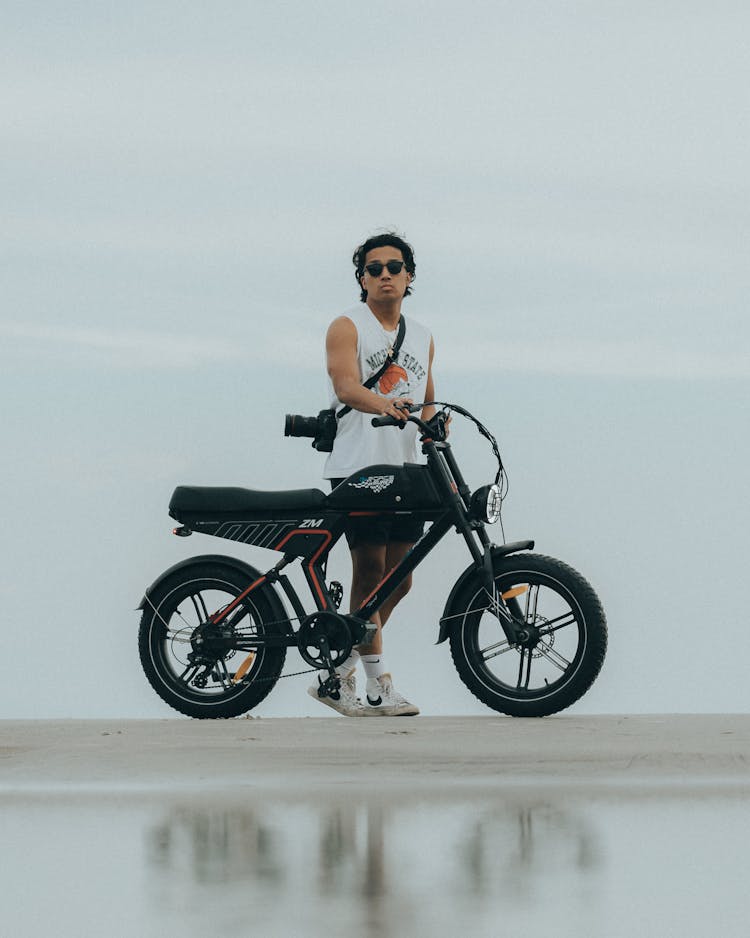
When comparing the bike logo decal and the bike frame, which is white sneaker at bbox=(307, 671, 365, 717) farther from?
the bike logo decal

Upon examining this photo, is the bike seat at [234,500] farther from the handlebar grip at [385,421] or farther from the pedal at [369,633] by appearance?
the pedal at [369,633]

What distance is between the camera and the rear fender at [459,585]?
7.09m

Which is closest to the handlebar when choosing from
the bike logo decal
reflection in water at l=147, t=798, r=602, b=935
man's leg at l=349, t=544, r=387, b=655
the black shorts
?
the bike logo decal

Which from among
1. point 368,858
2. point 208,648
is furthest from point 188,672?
point 368,858

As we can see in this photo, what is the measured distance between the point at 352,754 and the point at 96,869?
225cm

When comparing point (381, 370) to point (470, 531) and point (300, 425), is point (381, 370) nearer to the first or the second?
point (300, 425)

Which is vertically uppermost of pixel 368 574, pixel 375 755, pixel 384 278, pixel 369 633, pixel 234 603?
pixel 384 278

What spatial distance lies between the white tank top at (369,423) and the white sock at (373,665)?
0.92 m

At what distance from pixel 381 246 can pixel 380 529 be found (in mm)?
1486

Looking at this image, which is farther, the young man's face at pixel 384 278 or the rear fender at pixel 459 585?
the young man's face at pixel 384 278

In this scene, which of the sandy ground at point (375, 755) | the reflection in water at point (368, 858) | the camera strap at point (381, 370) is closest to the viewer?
the reflection in water at point (368, 858)

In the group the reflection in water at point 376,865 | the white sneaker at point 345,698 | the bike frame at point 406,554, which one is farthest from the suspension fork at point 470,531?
the reflection in water at point 376,865

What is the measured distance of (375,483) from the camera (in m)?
7.15

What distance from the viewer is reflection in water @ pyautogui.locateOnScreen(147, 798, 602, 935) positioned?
3.23 meters
